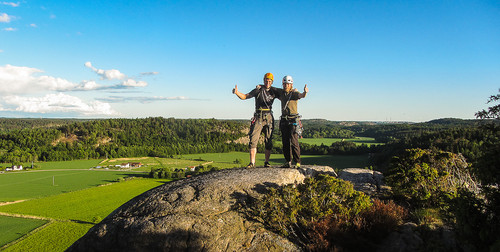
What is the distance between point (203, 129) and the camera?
629 feet

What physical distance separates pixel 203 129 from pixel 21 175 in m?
111

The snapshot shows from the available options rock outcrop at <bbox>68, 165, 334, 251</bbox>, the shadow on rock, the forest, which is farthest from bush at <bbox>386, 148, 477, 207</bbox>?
the forest

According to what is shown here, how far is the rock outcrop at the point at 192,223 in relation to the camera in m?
7.34

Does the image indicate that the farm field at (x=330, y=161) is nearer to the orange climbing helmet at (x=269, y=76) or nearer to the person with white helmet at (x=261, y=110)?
the person with white helmet at (x=261, y=110)

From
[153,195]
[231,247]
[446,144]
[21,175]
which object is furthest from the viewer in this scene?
[21,175]

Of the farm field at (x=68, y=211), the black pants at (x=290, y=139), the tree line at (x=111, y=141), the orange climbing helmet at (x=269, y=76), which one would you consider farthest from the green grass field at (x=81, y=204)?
the tree line at (x=111, y=141)

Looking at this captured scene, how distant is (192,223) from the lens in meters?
7.61

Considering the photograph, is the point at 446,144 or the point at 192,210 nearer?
the point at 192,210

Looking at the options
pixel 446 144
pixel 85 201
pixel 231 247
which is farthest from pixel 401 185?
pixel 446 144

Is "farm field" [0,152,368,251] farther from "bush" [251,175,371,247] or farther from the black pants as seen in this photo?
"bush" [251,175,371,247]

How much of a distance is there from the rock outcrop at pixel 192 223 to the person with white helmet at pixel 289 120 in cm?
164

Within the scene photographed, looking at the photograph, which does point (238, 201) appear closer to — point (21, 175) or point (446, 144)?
point (446, 144)

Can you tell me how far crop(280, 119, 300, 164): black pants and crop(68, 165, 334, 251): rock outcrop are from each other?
5.28 feet

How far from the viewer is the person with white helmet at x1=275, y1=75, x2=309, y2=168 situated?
34.7 feet
